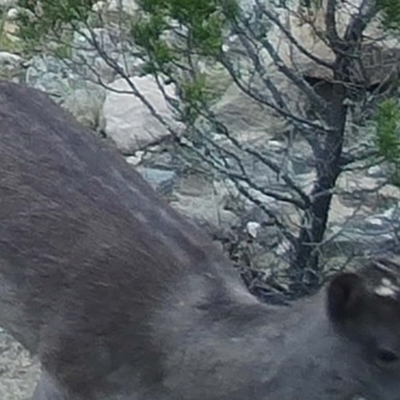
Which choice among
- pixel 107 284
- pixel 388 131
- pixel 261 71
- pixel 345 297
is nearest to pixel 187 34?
pixel 261 71

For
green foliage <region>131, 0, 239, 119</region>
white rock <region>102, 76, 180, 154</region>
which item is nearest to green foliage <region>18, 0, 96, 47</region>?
green foliage <region>131, 0, 239, 119</region>

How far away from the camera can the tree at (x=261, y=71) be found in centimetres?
434

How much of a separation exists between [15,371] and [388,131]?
4.78 ft

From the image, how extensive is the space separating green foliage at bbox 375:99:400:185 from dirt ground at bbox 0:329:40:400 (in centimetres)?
130

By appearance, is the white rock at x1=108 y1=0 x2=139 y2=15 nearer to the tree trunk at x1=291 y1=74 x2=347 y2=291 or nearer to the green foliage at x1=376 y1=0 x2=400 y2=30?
the tree trunk at x1=291 y1=74 x2=347 y2=291

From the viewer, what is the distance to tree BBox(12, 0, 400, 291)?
4.34 m

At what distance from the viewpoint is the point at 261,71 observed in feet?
15.5

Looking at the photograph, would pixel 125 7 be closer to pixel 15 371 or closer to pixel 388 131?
pixel 15 371

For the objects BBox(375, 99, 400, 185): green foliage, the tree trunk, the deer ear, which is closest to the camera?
the deer ear

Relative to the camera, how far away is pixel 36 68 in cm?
640

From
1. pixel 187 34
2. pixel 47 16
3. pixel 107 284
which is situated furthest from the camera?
pixel 47 16

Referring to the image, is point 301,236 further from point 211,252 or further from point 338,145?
point 211,252

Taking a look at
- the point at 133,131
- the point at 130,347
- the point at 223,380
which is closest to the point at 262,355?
the point at 223,380

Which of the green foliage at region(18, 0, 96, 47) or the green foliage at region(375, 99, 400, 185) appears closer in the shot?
the green foliage at region(375, 99, 400, 185)
